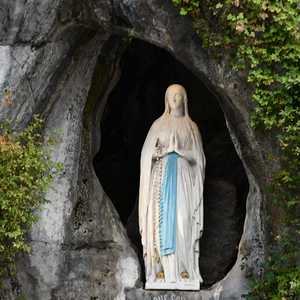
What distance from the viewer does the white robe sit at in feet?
26.2

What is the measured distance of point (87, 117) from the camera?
8.62 m

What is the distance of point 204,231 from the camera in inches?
343

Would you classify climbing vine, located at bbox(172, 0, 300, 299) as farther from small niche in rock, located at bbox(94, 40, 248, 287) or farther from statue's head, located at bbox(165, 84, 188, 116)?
small niche in rock, located at bbox(94, 40, 248, 287)

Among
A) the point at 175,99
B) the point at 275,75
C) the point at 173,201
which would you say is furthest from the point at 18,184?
the point at 275,75

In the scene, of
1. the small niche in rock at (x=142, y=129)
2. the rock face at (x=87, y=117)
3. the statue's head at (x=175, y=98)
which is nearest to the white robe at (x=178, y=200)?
the statue's head at (x=175, y=98)

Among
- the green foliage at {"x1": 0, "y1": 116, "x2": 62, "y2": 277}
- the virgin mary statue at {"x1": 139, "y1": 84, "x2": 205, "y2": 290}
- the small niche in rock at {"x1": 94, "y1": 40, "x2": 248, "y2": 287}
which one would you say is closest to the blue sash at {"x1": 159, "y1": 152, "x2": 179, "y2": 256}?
the virgin mary statue at {"x1": 139, "y1": 84, "x2": 205, "y2": 290}

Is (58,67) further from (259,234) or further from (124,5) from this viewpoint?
(259,234)

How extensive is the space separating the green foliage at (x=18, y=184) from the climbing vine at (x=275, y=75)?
1702mm

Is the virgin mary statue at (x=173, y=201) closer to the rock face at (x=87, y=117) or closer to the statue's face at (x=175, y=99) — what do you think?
the statue's face at (x=175, y=99)

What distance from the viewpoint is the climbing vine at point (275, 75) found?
7.16 m

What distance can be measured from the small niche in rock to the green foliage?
A: 151 cm

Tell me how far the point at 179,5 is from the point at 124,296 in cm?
262

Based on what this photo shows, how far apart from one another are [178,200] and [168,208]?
114 millimetres

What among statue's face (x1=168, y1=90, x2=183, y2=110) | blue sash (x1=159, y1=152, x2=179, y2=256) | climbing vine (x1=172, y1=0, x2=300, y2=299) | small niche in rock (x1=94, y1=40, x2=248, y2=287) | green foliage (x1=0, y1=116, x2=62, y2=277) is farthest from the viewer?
small niche in rock (x1=94, y1=40, x2=248, y2=287)
